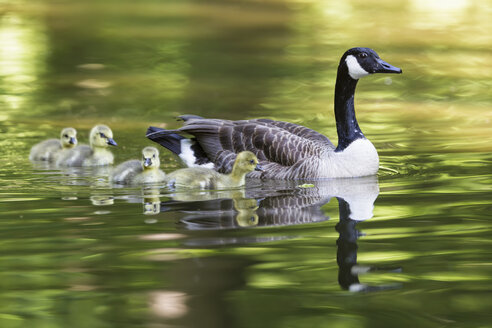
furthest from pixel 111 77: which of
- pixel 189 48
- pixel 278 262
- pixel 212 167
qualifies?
pixel 278 262

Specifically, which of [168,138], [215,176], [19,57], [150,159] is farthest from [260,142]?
[19,57]

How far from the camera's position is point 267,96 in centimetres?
1534

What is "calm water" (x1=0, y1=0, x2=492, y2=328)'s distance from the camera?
18.8 feet

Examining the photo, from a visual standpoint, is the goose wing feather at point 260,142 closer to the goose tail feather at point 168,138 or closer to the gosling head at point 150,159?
the goose tail feather at point 168,138

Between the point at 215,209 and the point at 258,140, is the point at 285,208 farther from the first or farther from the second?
the point at 258,140

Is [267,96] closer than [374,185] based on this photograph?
No

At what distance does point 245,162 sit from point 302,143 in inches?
29.1

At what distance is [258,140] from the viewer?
1008cm

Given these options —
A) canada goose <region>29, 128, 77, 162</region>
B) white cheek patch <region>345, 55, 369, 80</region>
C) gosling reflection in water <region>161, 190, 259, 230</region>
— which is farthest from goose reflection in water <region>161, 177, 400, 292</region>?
canada goose <region>29, 128, 77, 162</region>

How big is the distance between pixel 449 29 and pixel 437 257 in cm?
1642

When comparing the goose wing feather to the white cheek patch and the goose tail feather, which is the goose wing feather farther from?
the white cheek patch

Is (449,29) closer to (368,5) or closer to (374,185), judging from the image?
(368,5)

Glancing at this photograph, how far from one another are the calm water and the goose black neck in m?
0.55

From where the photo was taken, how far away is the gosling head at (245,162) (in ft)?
31.4
